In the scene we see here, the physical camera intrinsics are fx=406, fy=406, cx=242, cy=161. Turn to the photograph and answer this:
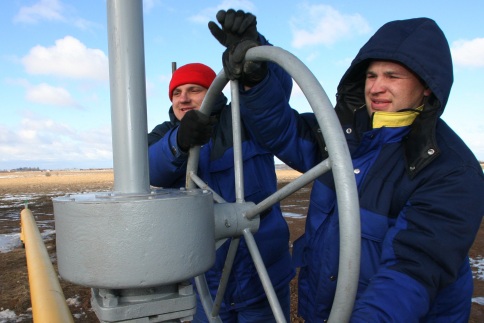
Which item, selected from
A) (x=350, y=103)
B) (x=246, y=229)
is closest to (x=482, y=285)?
(x=350, y=103)

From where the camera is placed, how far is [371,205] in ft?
3.77

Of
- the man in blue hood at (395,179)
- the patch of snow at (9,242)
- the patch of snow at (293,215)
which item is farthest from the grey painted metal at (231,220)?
the patch of snow at (293,215)

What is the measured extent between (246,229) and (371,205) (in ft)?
1.23

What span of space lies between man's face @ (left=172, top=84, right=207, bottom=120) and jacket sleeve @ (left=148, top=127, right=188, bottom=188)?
31cm

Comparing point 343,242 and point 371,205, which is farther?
point 371,205

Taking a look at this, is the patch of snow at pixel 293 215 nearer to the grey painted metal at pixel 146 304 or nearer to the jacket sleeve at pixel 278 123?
the jacket sleeve at pixel 278 123

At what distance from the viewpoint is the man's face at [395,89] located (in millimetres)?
1225

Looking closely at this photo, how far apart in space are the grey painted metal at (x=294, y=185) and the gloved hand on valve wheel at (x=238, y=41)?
0.32 m

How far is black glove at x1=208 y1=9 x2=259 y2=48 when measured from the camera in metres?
1.06

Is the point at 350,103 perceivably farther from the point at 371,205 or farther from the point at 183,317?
the point at 183,317

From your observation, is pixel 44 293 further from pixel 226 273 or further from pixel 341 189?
pixel 341 189

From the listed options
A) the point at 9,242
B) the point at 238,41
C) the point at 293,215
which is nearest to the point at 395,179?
the point at 238,41

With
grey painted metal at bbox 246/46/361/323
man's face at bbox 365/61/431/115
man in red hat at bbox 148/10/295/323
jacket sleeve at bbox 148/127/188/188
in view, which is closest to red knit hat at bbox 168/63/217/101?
man in red hat at bbox 148/10/295/323

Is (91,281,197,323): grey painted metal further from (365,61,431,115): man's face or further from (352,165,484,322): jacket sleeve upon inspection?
(365,61,431,115): man's face
